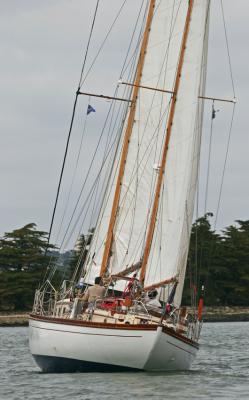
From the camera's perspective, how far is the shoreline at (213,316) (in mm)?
115725

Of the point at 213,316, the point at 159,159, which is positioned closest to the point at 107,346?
the point at 159,159

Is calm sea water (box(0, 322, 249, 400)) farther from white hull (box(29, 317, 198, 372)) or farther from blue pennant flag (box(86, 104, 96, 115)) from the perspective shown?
blue pennant flag (box(86, 104, 96, 115))

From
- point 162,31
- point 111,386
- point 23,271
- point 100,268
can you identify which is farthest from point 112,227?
point 23,271

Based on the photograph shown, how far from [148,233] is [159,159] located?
200 inches

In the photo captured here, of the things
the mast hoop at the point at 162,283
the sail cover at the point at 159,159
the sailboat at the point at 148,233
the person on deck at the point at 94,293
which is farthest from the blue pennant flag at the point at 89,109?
the person on deck at the point at 94,293

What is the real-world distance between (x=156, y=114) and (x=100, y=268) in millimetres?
7031

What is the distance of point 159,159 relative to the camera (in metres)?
50.5

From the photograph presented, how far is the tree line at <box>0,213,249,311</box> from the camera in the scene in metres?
122

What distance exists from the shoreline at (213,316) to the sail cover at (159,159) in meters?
65.2

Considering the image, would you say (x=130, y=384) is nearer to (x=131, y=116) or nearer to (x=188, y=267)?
(x=131, y=116)

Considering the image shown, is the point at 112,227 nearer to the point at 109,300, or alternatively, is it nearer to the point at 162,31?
the point at 109,300

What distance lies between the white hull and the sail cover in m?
6.07

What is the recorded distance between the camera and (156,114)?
51.8 m

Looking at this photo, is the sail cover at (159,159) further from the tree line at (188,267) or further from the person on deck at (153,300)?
the tree line at (188,267)
